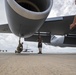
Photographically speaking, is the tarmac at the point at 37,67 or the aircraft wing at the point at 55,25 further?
the aircraft wing at the point at 55,25

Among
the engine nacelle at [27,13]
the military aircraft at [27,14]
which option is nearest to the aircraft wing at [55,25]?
the military aircraft at [27,14]

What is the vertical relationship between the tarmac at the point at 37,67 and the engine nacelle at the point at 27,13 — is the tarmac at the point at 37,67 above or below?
below

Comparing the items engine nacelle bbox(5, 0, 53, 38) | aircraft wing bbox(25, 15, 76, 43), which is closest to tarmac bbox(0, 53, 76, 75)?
engine nacelle bbox(5, 0, 53, 38)

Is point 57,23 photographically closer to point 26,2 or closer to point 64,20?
point 64,20

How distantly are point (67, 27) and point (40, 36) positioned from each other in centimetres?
150

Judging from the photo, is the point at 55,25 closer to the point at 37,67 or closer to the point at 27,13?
the point at 27,13

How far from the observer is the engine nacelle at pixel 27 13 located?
5557 mm

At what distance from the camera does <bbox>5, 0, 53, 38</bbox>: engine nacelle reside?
18.2 ft

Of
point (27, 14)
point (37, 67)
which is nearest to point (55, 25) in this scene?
point (27, 14)

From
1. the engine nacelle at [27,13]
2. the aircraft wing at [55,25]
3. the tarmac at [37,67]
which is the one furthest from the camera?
the aircraft wing at [55,25]

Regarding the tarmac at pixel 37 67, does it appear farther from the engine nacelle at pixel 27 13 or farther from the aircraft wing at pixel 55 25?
the aircraft wing at pixel 55 25

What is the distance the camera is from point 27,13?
18.2 ft

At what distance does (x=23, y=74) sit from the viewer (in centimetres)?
184

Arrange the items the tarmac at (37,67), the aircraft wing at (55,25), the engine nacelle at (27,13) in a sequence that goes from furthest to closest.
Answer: the aircraft wing at (55,25)
the engine nacelle at (27,13)
the tarmac at (37,67)
